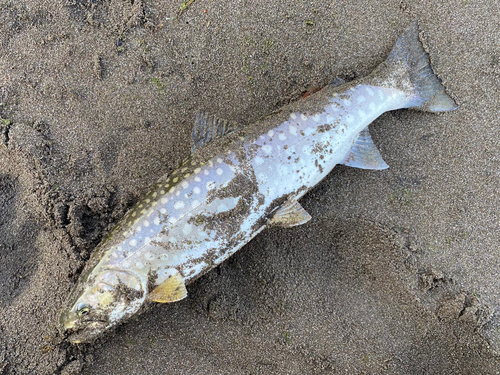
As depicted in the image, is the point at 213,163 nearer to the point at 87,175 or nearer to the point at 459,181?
the point at 87,175

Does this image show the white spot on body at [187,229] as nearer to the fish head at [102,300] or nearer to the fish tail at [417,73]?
the fish head at [102,300]

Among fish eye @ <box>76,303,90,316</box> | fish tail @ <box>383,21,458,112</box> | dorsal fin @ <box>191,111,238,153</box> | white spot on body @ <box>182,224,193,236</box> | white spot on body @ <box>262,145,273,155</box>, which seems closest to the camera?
fish eye @ <box>76,303,90,316</box>

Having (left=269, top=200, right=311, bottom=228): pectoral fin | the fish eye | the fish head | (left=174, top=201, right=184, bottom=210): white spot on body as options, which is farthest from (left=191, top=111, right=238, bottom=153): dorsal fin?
the fish eye

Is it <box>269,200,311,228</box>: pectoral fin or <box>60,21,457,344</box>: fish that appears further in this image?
<box>269,200,311,228</box>: pectoral fin

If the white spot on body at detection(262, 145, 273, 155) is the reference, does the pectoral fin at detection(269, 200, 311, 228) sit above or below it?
below

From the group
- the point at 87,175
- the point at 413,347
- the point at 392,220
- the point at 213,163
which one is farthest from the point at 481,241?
the point at 87,175

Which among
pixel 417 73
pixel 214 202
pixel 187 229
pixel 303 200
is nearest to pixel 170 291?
pixel 187 229

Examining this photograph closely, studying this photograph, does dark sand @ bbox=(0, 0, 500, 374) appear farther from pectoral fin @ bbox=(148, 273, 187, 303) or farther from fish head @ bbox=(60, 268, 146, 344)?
pectoral fin @ bbox=(148, 273, 187, 303)
